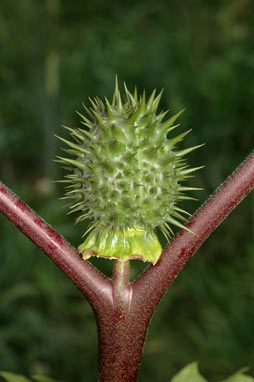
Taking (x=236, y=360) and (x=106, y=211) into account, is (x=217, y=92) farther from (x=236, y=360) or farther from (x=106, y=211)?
(x=106, y=211)

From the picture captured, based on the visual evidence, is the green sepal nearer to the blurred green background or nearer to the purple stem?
the purple stem

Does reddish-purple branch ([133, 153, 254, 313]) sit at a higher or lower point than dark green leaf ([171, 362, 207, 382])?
higher

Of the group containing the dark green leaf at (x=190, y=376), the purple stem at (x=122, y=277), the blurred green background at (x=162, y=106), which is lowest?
the blurred green background at (x=162, y=106)

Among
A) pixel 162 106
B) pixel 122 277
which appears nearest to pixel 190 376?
pixel 122 277

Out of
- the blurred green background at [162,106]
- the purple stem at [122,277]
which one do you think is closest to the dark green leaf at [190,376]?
the purple stem at [122,277]

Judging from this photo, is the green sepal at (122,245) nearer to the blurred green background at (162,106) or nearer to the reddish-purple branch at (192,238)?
the reddish-purple branch at (192,238)

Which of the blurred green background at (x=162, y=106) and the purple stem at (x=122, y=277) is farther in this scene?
the blurred green background at (x=162, y=106)

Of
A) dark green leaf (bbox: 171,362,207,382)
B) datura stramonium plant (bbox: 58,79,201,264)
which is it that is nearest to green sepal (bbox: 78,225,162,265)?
datura stramonium plant (bbox: 58,79,201,264)
